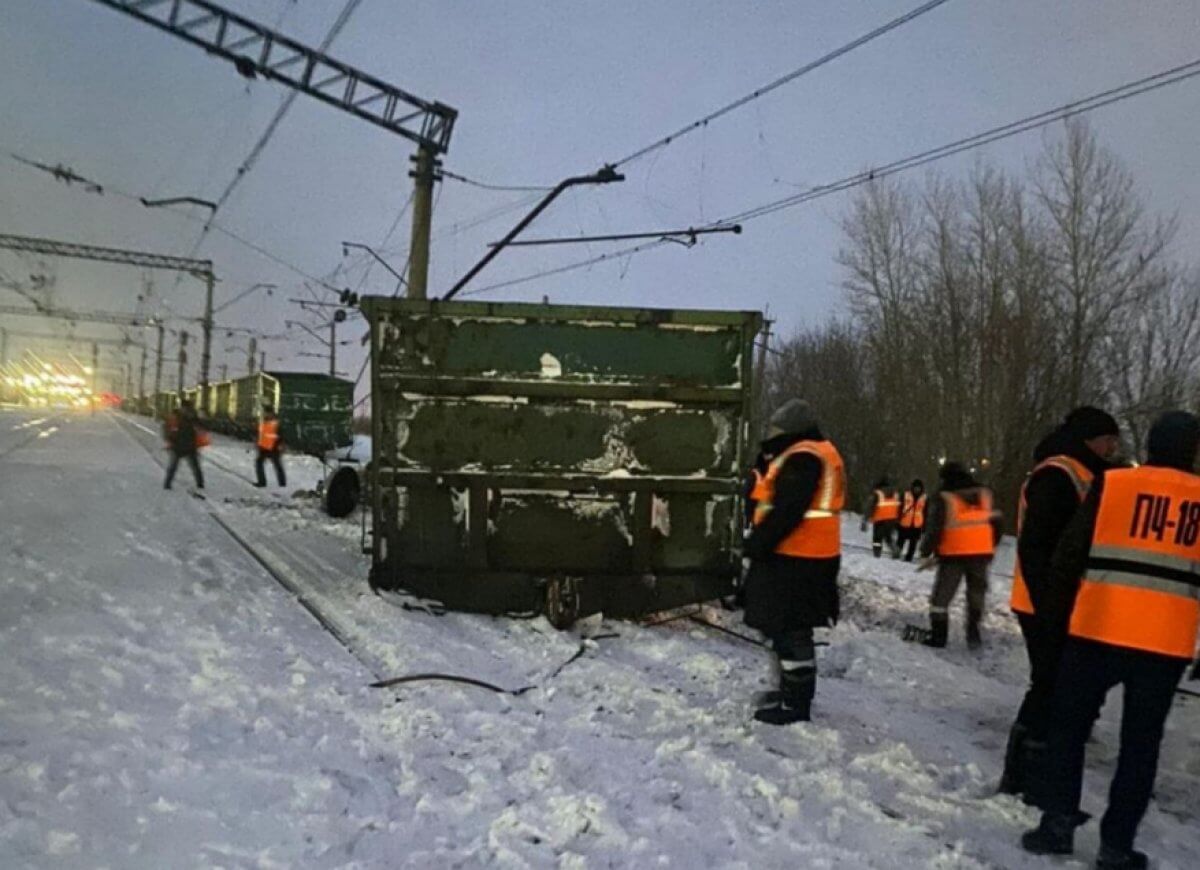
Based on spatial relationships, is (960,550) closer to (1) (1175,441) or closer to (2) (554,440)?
(2) (554,440)

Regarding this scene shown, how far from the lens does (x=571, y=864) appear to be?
3.24 meters

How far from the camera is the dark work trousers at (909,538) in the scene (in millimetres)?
16859

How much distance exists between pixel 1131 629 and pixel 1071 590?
400mm

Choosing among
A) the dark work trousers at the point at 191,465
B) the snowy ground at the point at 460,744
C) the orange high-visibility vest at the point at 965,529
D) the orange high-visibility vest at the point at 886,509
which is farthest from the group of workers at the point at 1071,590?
the dark work trousers at the point at 191,465

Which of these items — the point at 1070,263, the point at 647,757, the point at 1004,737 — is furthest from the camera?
the point at 1070,263

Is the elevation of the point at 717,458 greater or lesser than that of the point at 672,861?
greater

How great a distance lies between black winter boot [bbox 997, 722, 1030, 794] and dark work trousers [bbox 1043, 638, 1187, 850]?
0.65 metres

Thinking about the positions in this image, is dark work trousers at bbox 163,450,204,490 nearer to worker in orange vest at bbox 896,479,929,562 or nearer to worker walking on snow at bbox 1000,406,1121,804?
worker in orange vest at bbox 896,479,929,562

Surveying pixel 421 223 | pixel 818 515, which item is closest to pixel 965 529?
pixel 818 515

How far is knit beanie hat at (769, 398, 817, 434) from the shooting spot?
5.18 meters

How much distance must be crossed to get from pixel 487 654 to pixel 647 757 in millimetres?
2134

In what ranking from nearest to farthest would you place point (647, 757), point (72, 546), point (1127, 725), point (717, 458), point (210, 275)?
1. point (1127, 725)
2. point (647, 757)
3. point (717, 458)
4. point (72, 546)
5. point (210, 275)

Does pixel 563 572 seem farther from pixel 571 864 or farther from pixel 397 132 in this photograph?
pixel 397 132

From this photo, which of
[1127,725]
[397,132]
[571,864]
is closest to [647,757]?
[571,864]
